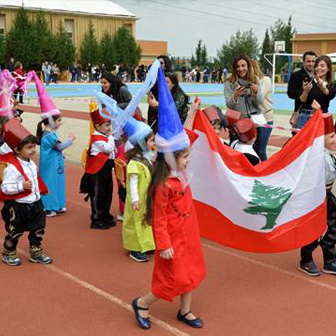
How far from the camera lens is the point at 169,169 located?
3.95m

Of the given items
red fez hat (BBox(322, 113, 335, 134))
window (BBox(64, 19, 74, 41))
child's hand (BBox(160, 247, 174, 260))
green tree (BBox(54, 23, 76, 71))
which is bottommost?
child's hand (BBox(160, 247, 174, 260))

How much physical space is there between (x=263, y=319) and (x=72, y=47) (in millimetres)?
57364

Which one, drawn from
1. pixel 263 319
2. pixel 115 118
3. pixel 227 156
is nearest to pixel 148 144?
pixel 115 118

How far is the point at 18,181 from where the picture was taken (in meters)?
5.12

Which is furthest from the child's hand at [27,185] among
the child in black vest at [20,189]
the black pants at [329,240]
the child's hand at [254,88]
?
the child's hand at [254,88]

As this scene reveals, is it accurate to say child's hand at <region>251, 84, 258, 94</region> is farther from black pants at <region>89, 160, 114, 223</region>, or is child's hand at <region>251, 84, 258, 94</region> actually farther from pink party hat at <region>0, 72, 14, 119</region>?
pink party hat at <region>0, 72, 14, 119</region>

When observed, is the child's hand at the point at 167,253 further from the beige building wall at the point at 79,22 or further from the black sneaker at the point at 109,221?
the beige building wall at the point at 79,22

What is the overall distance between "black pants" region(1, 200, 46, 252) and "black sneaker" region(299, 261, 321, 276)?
2626 mm

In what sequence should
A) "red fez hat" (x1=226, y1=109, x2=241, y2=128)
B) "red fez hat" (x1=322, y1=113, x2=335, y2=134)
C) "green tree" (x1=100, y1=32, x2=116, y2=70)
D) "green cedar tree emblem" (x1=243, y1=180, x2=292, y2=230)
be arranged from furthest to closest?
1. "green tree" (x1=100, y1=32, x2=116, y2=70)
2. "red fez hat" (x1=226, y1=109, x2=241, y2=128)
3. "red fez hat" (x1=322, y1=113, x2=335, y2=134)
4. "green cedar tree emblem" (x1=243, y1=180, x2=292, y2=230)

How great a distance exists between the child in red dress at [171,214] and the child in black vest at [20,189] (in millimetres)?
1719

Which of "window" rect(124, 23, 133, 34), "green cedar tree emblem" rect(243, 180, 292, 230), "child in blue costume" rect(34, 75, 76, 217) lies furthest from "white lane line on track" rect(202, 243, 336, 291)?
"window" rect(124, 23, 133, 34)

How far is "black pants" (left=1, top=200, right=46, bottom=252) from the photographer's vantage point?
17.2 ft

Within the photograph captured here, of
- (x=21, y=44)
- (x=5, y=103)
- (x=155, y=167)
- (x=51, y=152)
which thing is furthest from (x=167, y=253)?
(x=21, y=44)

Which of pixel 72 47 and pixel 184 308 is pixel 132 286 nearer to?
pixel 184 308
